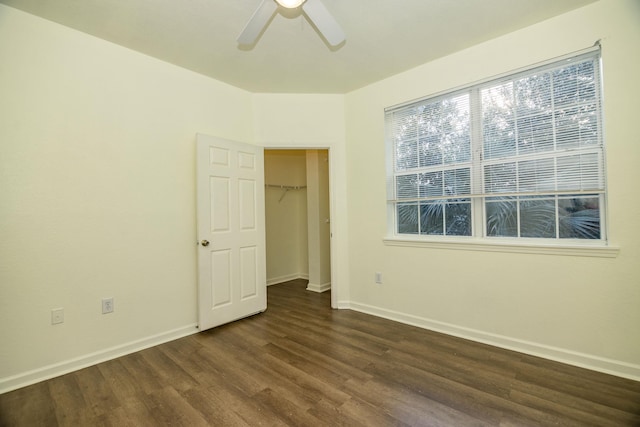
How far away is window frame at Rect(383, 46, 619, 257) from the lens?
2.13m

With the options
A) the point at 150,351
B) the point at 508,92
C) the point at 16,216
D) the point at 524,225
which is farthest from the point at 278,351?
the point at 508,92

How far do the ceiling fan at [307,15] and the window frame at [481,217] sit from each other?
1461mm

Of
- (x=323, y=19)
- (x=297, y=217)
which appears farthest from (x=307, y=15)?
(x=297, y=217)

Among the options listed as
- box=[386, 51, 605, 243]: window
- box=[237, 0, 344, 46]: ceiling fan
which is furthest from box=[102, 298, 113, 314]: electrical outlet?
box=[386, 51, 605, 243]: window

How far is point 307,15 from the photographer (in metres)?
1.85

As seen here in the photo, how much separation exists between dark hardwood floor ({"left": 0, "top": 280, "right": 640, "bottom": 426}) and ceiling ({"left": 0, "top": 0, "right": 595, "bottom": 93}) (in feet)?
8.70

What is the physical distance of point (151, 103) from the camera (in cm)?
273

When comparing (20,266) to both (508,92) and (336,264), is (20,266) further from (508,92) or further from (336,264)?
(508,92)

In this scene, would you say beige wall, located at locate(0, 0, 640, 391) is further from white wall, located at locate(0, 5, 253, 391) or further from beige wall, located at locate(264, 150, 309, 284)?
beige wall, located at locate(264, 150, 309, 284)

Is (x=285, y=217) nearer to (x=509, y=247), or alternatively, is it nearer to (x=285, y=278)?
(x=285, y=278)

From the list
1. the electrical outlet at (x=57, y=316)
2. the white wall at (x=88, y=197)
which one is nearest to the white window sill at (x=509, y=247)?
the white wall at (x=88, y=197)

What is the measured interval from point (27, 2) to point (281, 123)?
2.23 metres

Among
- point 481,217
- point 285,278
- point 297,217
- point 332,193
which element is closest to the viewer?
point 481,217

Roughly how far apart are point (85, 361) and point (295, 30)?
314 centimetres
